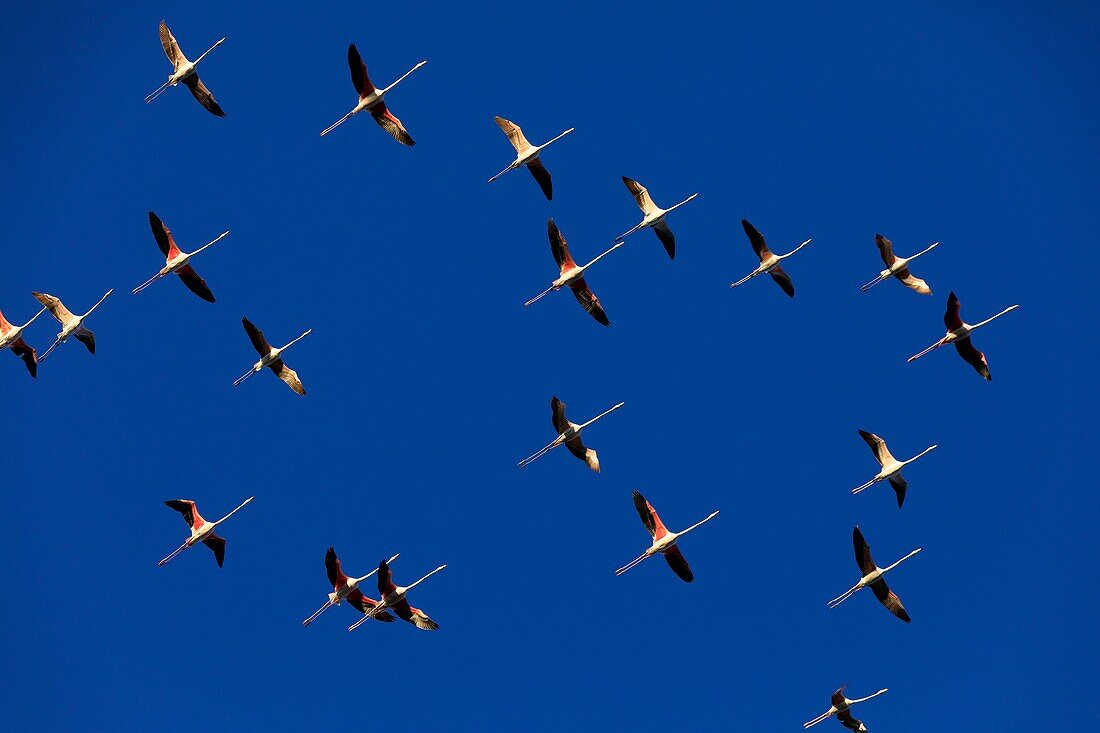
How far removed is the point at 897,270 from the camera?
76812 millimetres

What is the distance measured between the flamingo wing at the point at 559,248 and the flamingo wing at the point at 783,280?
326 inches

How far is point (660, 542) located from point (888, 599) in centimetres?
887

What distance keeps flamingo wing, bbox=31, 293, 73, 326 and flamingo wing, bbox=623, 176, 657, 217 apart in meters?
20.6

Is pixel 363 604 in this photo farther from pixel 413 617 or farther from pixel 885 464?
pixel 885 464

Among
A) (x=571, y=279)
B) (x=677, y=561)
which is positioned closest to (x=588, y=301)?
(x=571, y=279)

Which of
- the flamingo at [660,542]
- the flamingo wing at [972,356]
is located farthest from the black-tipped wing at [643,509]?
the flamingo wing at [972,356]

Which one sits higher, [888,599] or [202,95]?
[202,95]

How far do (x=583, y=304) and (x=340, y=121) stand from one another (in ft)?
34.9

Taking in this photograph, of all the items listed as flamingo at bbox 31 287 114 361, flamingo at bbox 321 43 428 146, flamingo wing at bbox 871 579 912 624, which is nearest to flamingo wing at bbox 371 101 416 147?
flamingo at bbox 321 43 428 146

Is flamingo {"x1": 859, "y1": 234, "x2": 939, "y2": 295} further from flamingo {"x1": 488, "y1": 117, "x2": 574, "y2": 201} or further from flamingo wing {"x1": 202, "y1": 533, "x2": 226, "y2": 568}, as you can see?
flamingo wing {"x1": 202, "y1": 533, "x2": 226, "y2": 568}

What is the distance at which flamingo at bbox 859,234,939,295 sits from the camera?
250ft

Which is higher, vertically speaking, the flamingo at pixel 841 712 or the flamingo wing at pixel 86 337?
the flamingo wing at pixel 86 337

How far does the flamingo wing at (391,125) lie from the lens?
242 feet

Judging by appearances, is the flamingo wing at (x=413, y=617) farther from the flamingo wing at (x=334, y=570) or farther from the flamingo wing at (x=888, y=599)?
the flamingo wing at (x=888, y=599)
